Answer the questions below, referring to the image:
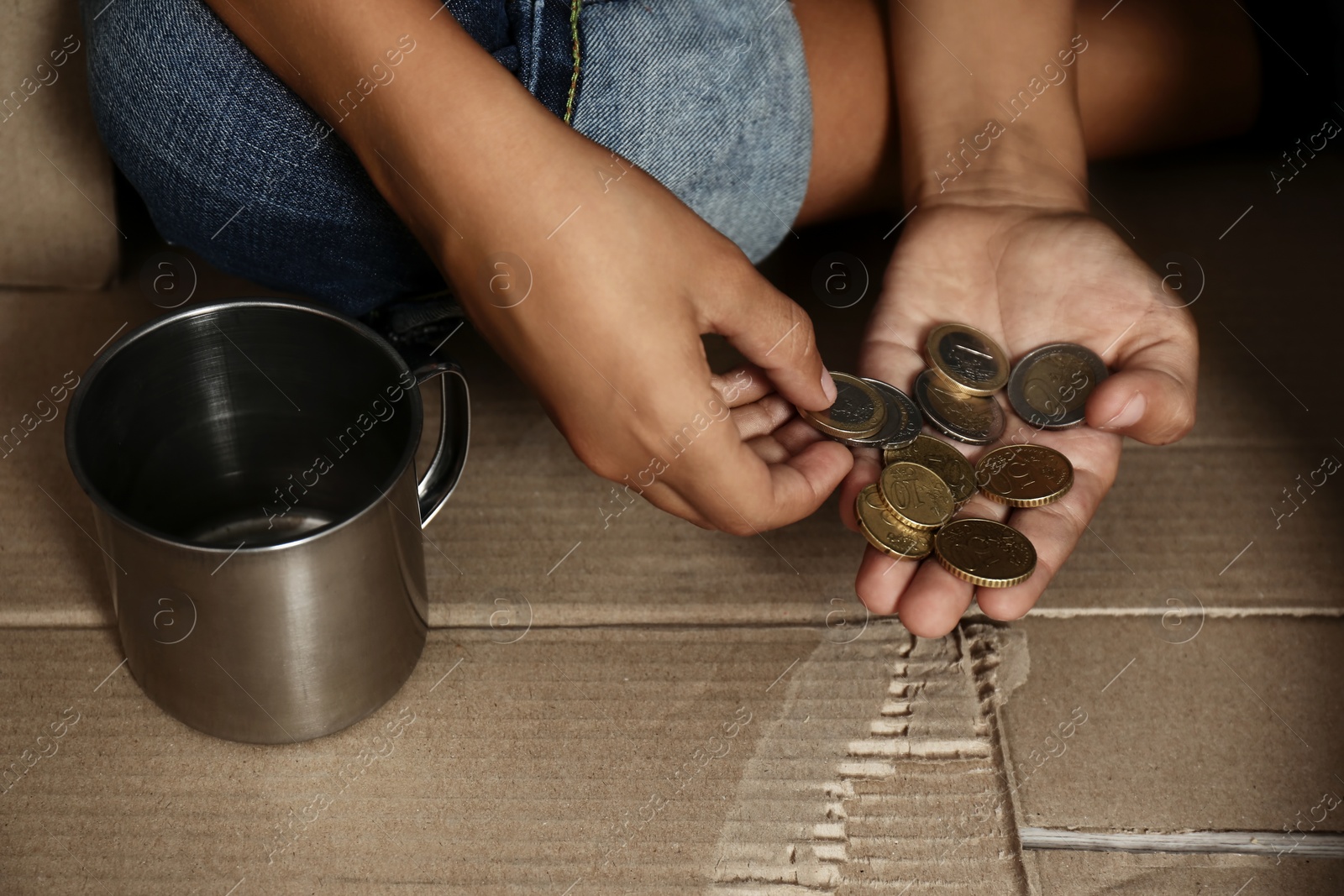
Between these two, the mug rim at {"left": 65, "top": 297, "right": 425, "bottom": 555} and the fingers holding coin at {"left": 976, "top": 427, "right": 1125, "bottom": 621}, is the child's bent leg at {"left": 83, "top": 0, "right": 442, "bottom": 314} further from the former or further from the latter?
the fingers holding coin at {"left": 976, "top": 427, "right": 1125, "bottom": 621}

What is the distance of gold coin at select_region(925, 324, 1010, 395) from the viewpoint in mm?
933

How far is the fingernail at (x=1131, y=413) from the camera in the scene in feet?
2.70

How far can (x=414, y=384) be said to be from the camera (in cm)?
76

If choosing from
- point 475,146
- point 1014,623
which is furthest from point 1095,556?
point 475,146

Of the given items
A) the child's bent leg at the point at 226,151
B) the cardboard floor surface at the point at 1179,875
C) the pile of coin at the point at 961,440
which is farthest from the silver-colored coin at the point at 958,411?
the child's bent leg at the point at 226,151

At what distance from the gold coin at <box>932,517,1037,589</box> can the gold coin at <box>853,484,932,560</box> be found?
14mm

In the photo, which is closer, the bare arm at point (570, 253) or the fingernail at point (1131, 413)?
the bare arm at point (570, 253)

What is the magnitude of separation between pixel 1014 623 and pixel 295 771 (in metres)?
0.61

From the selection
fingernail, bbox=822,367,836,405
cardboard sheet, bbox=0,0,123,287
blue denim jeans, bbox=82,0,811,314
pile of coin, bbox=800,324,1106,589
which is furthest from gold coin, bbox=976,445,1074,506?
cardboard sheet, bbox=0,0,123,287

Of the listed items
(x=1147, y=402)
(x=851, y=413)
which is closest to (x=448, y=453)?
(x=851, y=413)

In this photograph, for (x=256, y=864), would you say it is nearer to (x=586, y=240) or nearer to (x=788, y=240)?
(x=586, y=240)

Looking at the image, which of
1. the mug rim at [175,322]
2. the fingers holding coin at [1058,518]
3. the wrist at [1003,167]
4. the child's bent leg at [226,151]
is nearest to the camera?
the mug rim at [175,322]

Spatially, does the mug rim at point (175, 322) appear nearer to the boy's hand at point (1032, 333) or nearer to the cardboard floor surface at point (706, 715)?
the cardboard floor surface at point (706, 715)

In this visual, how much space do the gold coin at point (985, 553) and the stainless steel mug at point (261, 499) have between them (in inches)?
14.9
